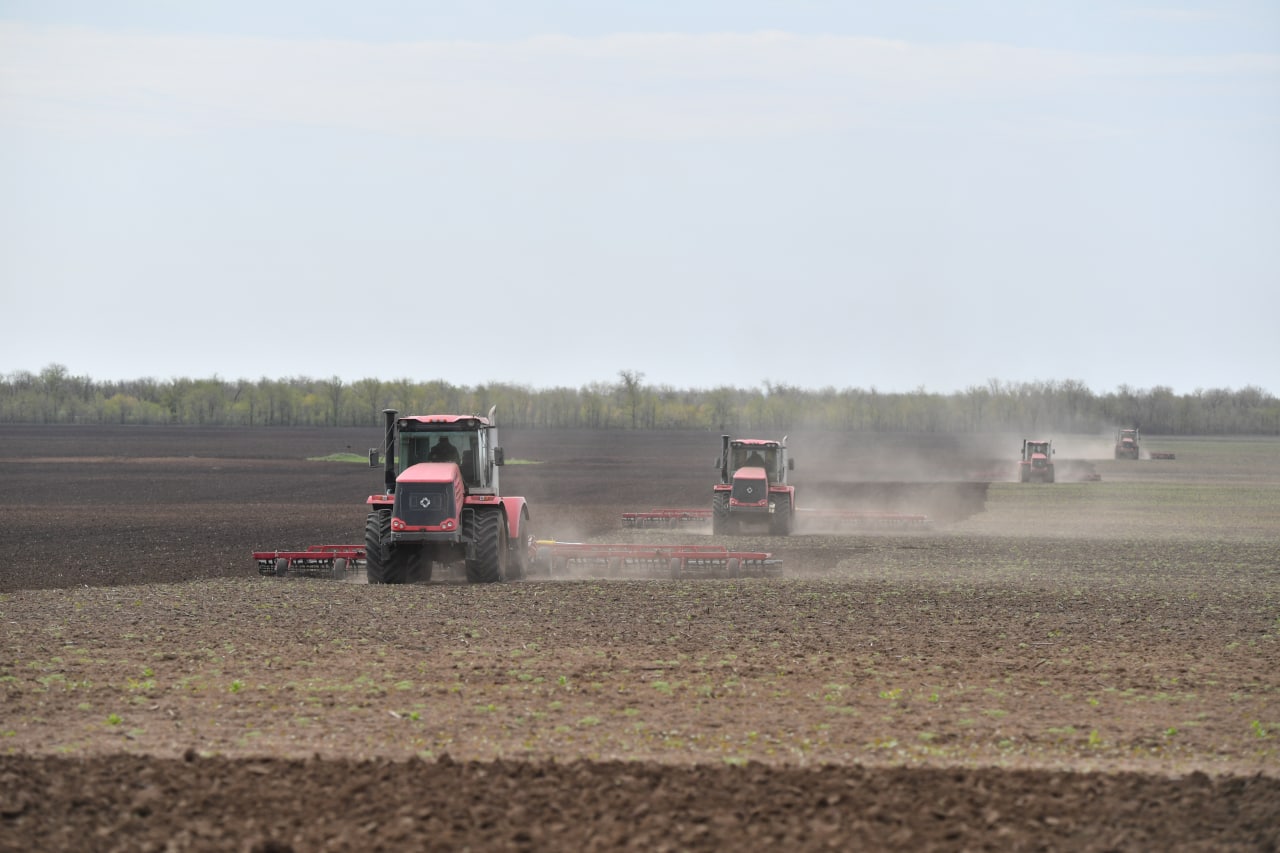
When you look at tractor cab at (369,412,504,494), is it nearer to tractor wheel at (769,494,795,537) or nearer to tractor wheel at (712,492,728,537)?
tractor wheel at (712,492,728,537)

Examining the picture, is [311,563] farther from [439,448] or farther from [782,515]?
[782,515]

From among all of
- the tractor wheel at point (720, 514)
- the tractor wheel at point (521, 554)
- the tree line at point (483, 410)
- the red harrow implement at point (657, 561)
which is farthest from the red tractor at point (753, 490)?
the tree line at point (483, 410)

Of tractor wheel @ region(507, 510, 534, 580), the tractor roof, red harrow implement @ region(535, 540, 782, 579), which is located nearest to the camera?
the tractor roof

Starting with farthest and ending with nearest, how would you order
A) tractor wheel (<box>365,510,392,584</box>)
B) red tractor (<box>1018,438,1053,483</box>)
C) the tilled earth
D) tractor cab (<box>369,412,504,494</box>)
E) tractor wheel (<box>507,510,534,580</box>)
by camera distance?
red tractor (<box>1018,438,1053,483</box>) → tractor wheel (<box>507,510,534,580</box>) → tractor cab (<box>369,412,504,494</box>) → tractor wheel (<box>365,510,392,584</box>) → the tilled earth

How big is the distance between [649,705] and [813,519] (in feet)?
87.4

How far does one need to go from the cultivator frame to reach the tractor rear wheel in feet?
11.6

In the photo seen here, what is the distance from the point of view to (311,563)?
971 inches

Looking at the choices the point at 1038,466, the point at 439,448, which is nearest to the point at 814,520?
the point at 439,448

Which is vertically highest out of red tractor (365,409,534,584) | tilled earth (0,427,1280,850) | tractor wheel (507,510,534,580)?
red tractor (365,409,534,584)

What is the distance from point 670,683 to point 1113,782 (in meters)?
5.20

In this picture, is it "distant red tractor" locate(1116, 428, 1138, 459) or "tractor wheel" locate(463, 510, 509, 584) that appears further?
"distant red tractor" locate(1116, 428, 1138, 459)

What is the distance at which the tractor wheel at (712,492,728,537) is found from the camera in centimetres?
3534

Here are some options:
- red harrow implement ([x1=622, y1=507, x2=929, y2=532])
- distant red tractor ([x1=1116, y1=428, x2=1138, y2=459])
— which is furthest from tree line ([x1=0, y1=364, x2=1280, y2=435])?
red harrow implement ([x1=622, y1=507, x2=929, y2=532])

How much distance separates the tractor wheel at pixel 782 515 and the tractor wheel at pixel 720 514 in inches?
51.5
